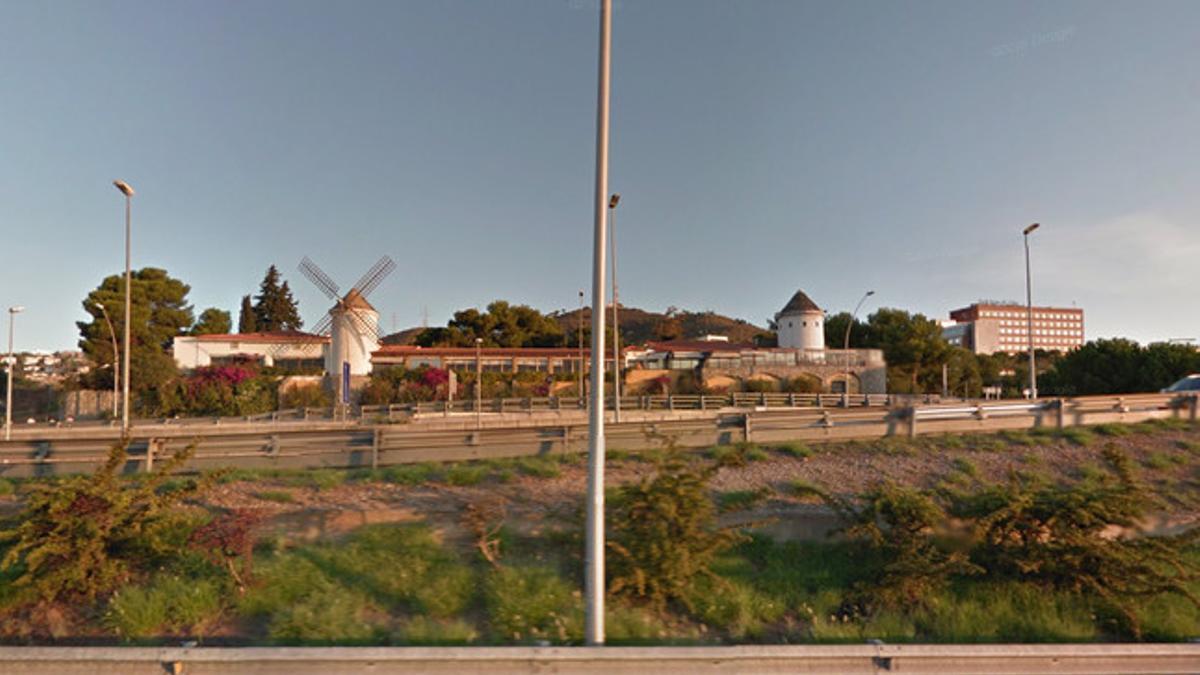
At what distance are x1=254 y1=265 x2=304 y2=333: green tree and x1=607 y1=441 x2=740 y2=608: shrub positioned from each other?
9005cm

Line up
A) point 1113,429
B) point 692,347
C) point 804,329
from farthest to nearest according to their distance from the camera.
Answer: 1. point 804,329
2. point 692,347
3. point 1113,429

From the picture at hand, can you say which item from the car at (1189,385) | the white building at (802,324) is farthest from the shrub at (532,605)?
the white building at (802,324)

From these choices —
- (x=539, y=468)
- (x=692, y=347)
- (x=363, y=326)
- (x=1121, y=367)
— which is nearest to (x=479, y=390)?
(x=363, y=326)

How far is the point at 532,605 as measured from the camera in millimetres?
6246

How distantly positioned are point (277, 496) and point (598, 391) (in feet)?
20.9

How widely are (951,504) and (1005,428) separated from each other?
7.95 metres

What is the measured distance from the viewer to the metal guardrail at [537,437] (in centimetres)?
1166

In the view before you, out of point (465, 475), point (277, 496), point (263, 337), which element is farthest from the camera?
point (263, 337)

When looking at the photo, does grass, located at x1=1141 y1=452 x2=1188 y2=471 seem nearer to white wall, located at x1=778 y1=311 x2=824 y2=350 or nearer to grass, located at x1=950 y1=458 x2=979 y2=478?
grass, located at x1=950 y1=458 x2=979 y2=478

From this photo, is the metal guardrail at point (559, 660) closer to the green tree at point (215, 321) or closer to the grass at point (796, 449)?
the grass at point (796, 449)

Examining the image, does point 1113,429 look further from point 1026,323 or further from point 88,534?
point 1026,323

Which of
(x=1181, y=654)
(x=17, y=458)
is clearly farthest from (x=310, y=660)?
(x=17, y=458)

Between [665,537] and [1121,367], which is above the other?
[1121,367]

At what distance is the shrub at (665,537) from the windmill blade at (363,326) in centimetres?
4678
